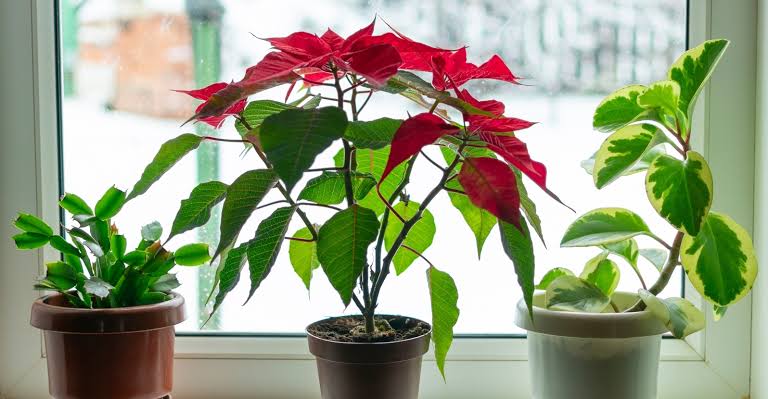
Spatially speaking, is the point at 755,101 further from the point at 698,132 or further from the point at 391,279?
the point at 391,279

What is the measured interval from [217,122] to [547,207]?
0.56 m

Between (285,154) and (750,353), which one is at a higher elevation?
(285,154)

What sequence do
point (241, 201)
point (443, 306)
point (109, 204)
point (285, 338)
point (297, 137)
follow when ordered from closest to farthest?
1. point (297, 137)
2. point (241, 201)
3. point (443, 306)
4. point (109, 204)
5. point (285, 338)

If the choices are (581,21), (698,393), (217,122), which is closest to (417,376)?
(217,122)

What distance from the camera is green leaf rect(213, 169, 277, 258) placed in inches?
29.9

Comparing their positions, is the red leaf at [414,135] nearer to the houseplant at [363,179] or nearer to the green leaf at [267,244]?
the houseplant at [363,179]

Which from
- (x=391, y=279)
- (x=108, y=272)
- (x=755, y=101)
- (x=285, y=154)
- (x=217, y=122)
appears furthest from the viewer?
(x=391, y=279)

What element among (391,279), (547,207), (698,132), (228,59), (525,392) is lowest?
(525,392)

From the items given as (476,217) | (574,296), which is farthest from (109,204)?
(574,296)

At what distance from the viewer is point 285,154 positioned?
646mm

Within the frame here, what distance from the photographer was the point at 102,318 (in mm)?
929

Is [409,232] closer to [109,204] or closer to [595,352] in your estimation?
[595,352]

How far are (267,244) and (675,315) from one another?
47 centimetres

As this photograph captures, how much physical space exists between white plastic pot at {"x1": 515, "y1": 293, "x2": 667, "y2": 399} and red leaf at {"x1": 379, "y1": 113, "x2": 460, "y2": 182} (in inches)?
11.2
